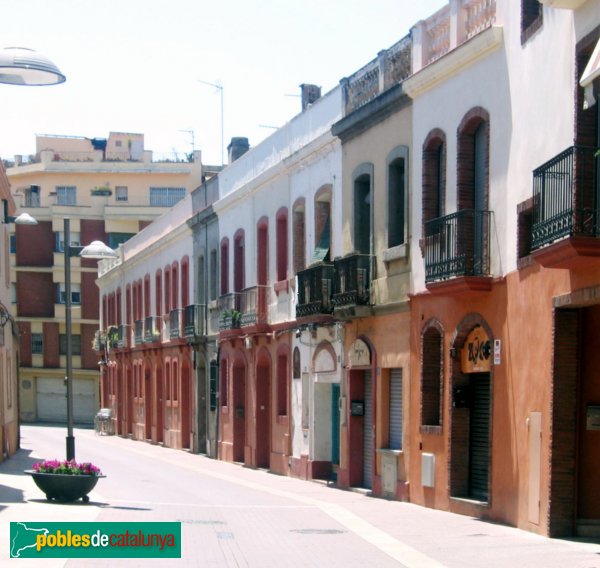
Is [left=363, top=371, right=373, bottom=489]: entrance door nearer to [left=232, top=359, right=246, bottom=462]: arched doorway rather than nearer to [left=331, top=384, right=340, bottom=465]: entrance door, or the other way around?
[left=331, top=384, right=340, bottom=465]: entrance door

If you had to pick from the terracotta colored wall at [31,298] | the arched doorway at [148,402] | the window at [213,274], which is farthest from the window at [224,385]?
the terracotta colored wall at [31,298]

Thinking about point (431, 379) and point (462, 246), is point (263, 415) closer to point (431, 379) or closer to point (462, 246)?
point (431, 379)

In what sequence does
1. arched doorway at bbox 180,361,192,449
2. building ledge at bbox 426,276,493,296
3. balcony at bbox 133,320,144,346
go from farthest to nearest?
balcony at bbox 133,320,144,346 < arched doorway at bbox 180,361,192,449 < building ledge at bbox 426,276,493,296

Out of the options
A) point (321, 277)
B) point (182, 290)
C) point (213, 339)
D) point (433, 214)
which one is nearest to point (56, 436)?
point (182, 290)

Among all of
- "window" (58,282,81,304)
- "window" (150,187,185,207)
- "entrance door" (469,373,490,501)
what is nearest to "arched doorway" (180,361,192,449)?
"entrance door" (469,373,490,501)

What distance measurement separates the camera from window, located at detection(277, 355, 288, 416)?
30.3m

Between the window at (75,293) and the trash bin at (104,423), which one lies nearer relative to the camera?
the trash bin at (104,423)

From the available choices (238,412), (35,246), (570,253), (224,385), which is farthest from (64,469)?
(35,246)

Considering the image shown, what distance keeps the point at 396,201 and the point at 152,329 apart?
25.9m

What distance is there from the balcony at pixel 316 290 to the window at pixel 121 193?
4944 centimetres

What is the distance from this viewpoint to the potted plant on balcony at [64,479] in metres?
19.2

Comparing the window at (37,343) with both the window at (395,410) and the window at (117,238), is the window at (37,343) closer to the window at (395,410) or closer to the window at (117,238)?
the window at (117,238)

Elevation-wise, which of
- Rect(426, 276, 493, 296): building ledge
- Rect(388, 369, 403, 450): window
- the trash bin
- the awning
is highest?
the awning

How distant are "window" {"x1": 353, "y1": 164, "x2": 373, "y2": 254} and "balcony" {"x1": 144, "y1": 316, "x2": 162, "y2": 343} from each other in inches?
895
